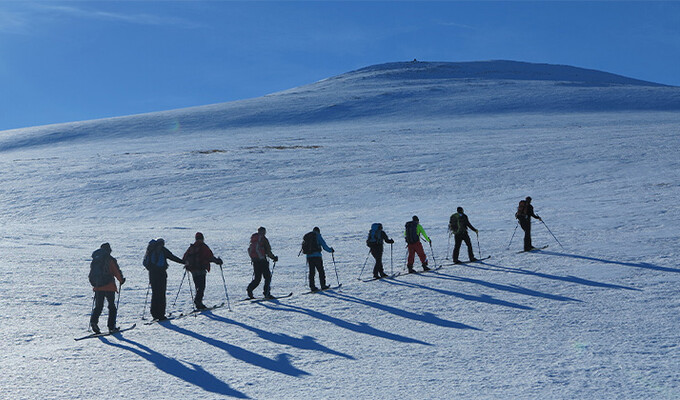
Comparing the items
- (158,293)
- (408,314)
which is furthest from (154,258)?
(408,314)

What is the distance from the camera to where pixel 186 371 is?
23.2ft

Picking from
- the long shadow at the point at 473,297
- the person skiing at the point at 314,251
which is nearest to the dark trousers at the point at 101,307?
the person skiing at the point at 314,251

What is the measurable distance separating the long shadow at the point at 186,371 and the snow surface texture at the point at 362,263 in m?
0.04

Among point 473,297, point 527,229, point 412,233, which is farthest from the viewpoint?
point 527,229

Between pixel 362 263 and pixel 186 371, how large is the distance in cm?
789

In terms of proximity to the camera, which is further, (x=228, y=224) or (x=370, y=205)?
(x=370, y=205)

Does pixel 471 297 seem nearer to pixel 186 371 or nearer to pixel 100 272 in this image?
pixel 186 371

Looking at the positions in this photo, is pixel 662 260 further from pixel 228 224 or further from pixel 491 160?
pixel 491 160

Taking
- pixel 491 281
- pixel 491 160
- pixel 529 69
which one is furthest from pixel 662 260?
pixel 529 69

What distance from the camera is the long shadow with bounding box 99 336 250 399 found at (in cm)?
647

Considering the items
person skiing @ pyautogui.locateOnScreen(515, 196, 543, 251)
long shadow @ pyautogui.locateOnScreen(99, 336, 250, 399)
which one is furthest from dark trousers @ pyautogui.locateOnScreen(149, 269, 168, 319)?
person skiing @ pyautogui.locateOnScreen(515, 196, 543, 251)

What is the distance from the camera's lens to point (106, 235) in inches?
781

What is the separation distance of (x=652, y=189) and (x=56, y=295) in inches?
772

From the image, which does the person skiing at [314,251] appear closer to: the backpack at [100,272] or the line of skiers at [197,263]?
the line of skiers at [197,263]
